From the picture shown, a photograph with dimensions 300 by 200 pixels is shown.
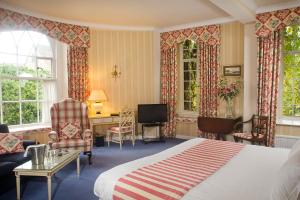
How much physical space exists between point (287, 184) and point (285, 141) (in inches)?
132

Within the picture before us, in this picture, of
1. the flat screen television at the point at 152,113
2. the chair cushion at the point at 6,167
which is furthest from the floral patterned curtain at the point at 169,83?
the chair cushion at the point at 6,167

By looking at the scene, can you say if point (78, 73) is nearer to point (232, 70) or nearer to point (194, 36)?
point (194, 36)

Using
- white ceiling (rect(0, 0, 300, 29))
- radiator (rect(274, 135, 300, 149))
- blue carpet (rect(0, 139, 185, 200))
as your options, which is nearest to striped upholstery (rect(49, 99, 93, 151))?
blue carpet (rect(0, 139, 185, 200))

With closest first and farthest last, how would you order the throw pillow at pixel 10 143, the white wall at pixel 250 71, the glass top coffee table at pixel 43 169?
the glass top coffee table at pixel 43 169
the throw pillow at pixel 10 143
the white wall at pixel 250 71

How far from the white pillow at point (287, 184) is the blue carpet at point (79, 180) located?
6.71 ft

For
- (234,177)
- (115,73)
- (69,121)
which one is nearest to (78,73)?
(115,73)

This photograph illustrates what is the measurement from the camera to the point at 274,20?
14.3 ft

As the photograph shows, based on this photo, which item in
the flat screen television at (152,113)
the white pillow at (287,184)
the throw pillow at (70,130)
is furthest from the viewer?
the flat screen television at (152,113)

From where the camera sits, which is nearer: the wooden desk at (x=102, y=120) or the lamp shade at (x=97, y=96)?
the wooden desk at (x=102, y=120)

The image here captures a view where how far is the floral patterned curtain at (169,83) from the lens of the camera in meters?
5.96

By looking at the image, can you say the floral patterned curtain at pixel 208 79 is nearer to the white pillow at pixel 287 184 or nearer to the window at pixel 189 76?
the window at pixel 189 76

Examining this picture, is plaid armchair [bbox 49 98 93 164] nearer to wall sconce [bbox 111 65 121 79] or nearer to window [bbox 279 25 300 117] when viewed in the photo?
wall sconce [bbox 111 65 121 79]

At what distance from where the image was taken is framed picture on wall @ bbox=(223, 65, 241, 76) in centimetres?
510

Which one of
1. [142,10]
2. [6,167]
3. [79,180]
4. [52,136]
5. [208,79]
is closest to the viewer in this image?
[6,167]
